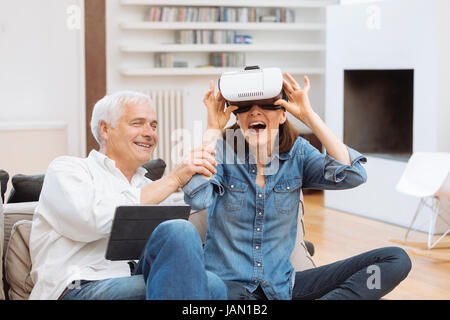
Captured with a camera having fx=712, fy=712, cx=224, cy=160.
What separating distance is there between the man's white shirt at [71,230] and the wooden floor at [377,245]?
6.50 ft

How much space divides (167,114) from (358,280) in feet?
15.2

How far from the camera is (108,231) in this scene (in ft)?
6.54

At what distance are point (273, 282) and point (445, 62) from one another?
330cm

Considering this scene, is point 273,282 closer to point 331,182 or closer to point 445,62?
point 331,182

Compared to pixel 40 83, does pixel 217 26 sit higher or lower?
higher

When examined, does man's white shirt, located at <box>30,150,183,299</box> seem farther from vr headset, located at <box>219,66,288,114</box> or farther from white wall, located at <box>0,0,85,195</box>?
white wall, located at <box>0,0,85,195</box>

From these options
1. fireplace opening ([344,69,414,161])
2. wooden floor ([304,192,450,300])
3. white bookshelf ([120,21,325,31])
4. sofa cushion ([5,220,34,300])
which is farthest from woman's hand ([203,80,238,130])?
white bookshelf ([120,21,325,31])

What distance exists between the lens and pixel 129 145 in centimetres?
228

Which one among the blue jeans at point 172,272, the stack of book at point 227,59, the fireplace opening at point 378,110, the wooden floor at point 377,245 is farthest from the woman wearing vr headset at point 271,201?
the stack of book at point 227,59

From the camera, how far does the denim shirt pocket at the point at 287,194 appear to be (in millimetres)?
2186

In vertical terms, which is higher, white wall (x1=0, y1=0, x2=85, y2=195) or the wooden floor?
white wall (x1=0, y1=0, x2=85, y2=195)

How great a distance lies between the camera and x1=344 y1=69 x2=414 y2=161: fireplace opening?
19.7 ft

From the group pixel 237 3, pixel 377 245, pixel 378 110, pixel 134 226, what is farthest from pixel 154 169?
pixel 237 3

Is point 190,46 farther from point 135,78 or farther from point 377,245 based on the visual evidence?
point 377,245
